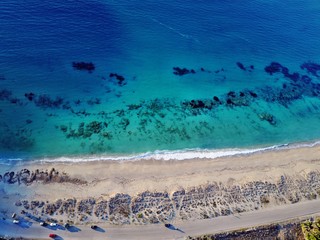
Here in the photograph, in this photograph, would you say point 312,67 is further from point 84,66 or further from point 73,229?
point 73,229

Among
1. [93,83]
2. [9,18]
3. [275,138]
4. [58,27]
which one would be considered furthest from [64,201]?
[9,18]

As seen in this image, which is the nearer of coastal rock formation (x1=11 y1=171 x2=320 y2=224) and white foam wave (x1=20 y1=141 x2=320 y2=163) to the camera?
coastal rock formation (x1=11 y1=171 x2=320 y2=224)

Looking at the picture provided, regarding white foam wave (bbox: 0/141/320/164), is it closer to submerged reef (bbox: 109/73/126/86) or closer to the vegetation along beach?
the vegetation along beach

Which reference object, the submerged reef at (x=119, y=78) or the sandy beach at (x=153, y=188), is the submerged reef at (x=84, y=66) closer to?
the submerged reef at (x=119, y=78)

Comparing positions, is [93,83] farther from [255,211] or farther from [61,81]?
[255,211]

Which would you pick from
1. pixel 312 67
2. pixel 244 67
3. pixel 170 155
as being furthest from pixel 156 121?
pixel 312 67

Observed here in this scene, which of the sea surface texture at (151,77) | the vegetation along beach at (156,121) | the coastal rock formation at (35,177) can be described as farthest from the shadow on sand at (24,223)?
the sea surface texture at (151,77)

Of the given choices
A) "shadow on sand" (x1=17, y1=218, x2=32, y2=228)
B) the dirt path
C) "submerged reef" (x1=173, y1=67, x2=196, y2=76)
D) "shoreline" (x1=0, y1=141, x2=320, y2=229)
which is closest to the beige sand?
"shoreline" (x1=0, y1=141, x2=320, y2=229)
